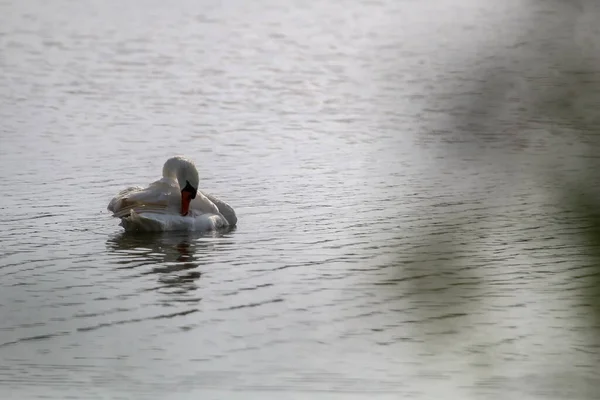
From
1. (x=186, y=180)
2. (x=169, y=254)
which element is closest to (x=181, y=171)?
(x=186, y=180)

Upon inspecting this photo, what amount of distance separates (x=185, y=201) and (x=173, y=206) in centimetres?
10

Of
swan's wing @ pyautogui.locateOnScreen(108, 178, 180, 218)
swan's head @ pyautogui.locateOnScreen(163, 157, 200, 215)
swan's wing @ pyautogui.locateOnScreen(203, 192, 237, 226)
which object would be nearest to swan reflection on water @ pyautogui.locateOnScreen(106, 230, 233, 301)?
swan's wing @ pyautogui.locateOnScreen(203, 192, 237, 226)

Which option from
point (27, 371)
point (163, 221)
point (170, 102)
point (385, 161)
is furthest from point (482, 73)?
point (170, 102)

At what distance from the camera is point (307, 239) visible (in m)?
8.80

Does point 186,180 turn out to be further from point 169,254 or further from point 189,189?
point 169,254

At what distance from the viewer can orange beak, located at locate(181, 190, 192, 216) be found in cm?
942

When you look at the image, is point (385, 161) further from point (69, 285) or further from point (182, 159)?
point (69, 285)

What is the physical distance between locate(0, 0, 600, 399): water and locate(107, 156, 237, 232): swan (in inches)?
5.9

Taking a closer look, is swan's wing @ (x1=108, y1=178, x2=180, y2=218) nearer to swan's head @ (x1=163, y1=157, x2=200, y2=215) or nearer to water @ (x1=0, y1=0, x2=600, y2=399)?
swan's head @ (x1=163, y1=157, x2=200, y2=215)

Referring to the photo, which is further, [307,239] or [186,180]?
[186,180]

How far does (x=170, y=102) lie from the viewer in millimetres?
15055

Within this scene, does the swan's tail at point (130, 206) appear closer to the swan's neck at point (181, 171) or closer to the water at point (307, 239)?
the water at point (307, 239)

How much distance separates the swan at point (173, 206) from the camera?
916 cm

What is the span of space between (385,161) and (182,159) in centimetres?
256
